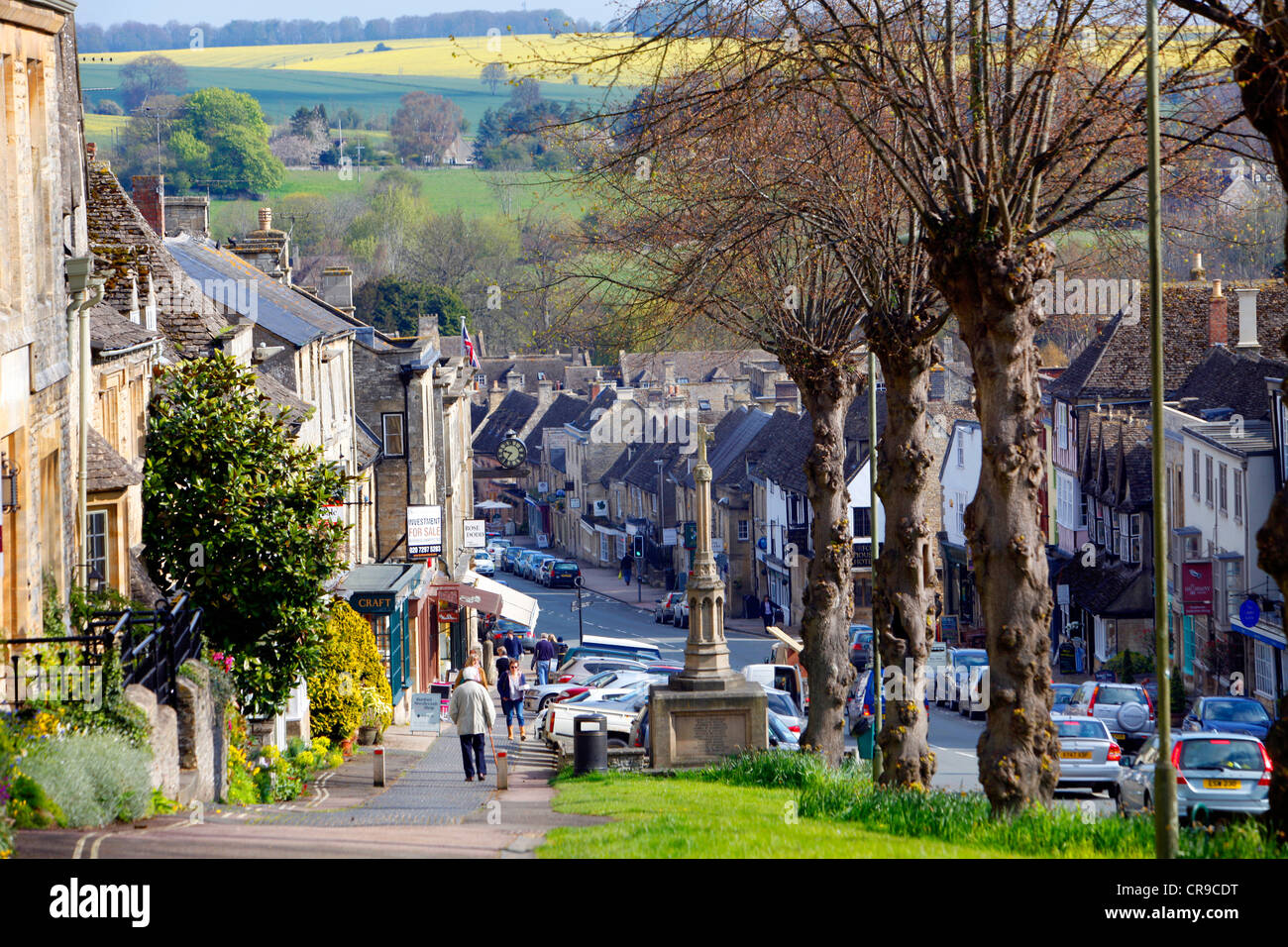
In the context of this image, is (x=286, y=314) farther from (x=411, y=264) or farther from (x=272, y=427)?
(x=411, y=264)

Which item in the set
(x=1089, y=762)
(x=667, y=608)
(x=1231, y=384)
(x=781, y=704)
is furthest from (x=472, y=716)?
(x=667, y=608)

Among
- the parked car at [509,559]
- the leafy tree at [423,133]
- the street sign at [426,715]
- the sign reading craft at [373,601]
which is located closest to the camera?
the street sign at [426,715]

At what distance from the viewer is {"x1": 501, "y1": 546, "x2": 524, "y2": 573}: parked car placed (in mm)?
97681

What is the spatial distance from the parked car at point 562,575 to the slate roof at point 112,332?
64.2 m

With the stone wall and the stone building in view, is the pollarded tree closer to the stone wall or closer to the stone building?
the stone building

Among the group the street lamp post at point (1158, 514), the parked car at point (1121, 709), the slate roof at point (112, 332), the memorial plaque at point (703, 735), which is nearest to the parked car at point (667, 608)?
the parked car at point (1121, 709)

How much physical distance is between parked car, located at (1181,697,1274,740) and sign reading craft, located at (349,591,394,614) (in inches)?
698

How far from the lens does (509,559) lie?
323 ft

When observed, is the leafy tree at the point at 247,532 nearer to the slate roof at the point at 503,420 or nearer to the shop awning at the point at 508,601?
the shop awning at the point at 508,601

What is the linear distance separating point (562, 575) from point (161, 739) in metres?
73.5

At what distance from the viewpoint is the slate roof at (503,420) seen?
121250mm

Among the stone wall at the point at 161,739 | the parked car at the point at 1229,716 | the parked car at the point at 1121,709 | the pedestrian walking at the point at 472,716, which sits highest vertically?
the stone wall at the point at 161,739
